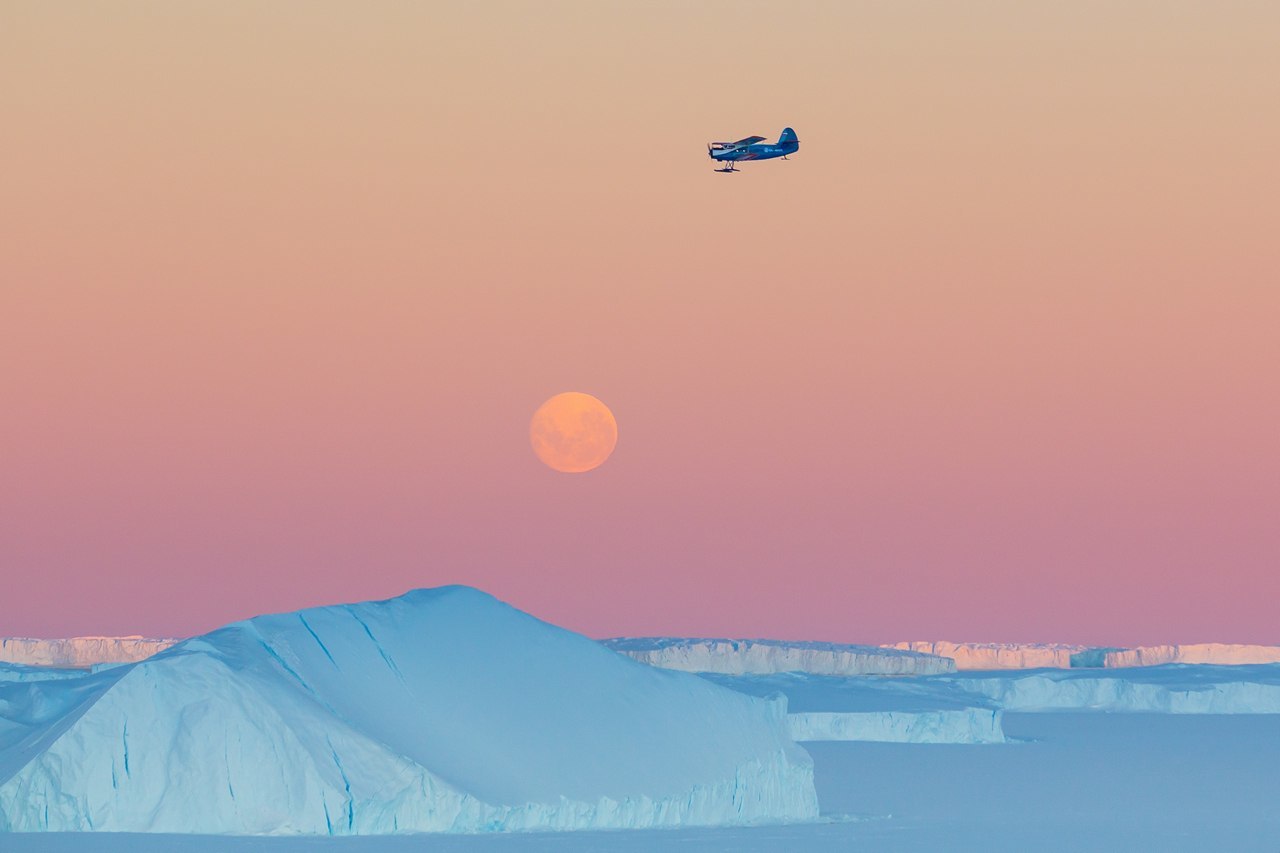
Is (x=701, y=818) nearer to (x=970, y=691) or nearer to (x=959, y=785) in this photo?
(x=959, y=785)

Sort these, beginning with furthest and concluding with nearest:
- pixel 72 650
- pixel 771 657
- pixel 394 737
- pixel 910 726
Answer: pixel 72 650
pixel 771 657
pixel 910 726
pixel 394 737

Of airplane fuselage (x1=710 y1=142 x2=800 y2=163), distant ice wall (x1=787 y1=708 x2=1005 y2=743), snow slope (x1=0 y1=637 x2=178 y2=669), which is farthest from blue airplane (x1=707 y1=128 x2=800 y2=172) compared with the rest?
snow slope (x1=0 y1=637 x2=178 y2=669)

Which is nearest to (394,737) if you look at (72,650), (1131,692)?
(1131,692)

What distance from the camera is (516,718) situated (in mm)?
40062

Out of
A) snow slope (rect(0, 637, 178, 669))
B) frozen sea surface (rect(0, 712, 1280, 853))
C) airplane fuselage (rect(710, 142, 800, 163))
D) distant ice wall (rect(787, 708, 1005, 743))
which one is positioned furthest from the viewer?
snow slope (rect(0, 637, 178, 669))

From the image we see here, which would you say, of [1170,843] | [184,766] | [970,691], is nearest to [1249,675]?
[970,691]

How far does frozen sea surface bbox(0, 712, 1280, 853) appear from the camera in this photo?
3619cm

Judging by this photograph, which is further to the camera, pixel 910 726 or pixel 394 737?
pixel 910 726

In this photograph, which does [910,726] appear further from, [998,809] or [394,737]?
[394,737]

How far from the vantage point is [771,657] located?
100 m

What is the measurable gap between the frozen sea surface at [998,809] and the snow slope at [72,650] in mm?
52843

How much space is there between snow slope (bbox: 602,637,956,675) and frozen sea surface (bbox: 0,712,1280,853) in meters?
17.7

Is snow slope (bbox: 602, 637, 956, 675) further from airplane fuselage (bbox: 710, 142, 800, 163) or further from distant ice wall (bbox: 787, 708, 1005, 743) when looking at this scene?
airplane fuselage (bbox: 710, 142, 800, 163)

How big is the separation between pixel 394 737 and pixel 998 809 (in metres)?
17.3
